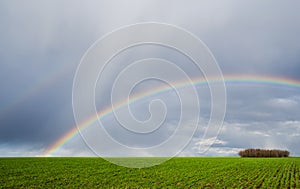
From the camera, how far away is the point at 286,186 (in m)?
26.8

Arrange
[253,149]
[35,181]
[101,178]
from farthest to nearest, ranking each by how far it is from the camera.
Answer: [253,149] < [101,178] < [35,181]

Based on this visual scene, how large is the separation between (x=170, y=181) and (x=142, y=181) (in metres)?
2.29

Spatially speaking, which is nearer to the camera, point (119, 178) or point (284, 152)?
point (119, 178)

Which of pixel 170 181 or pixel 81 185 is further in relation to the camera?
pixel 170 181

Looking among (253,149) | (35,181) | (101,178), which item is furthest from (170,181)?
(253,149)

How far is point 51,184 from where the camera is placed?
25031 mm

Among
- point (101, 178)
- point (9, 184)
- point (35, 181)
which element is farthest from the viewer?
point (101, 178)

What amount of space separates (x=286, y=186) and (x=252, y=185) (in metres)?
2.65

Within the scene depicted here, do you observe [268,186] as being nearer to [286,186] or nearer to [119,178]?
[286,186]

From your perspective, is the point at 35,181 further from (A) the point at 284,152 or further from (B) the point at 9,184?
(A) the point at 284,152

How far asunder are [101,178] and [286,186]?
14902 millimetres

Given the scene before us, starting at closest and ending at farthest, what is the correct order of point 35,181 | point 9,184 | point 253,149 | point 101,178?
point 9,184 < point 35,181 < point 101,178 < point 253,149

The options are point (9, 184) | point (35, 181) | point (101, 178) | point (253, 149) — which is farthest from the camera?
point (253, 149)

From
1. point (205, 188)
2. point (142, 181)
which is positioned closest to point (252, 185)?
point (205, 188)
